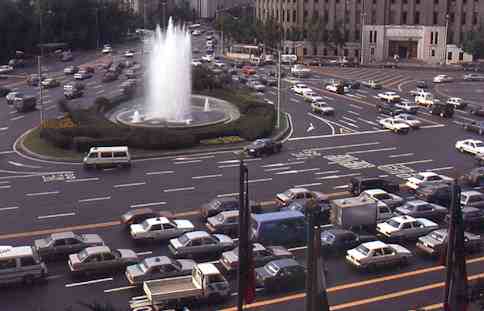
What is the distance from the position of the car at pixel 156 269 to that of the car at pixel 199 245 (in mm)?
1758

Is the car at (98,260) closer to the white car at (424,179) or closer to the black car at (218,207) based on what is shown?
the black car at (218,207)

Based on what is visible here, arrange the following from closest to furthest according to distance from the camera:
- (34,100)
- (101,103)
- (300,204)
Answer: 1. (300,204)
2. (101,103)
3. (34,100)

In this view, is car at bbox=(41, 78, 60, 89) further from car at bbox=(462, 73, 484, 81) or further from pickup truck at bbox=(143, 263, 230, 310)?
pickup truck at bbox=(143, 263, 230, 310)

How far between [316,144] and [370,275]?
77.2 feet

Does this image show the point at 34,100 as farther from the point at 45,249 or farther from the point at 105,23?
the point at 105,23

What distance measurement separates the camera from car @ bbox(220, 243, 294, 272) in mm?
27014

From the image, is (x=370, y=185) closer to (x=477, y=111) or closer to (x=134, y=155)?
(x=134, y=155)

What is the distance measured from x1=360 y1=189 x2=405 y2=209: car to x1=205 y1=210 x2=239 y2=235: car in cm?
728

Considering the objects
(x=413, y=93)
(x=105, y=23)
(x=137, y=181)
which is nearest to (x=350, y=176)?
(x=137, y=181)

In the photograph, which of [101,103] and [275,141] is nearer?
[275,141]

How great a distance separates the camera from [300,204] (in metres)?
33.5

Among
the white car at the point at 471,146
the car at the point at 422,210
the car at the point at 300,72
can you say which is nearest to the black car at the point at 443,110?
the white car at the point at 471,146

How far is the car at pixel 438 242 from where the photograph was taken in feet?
95.0

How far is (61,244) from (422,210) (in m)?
16.9
